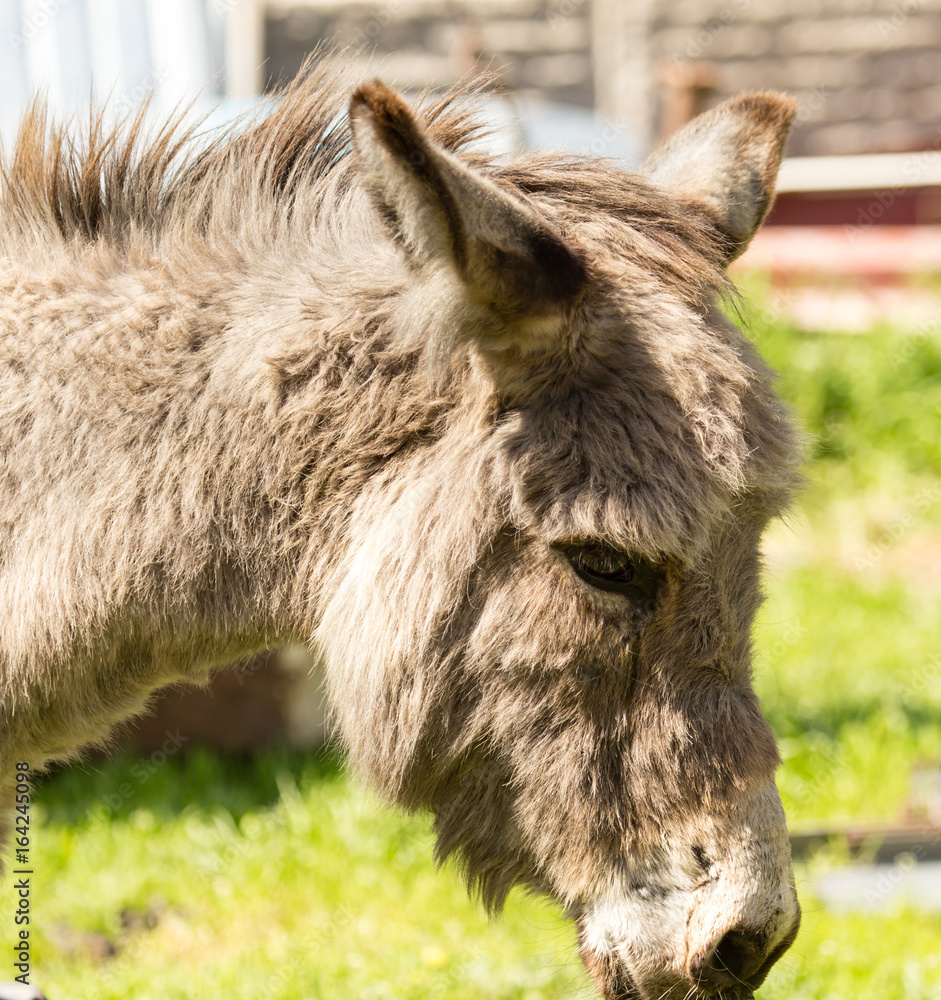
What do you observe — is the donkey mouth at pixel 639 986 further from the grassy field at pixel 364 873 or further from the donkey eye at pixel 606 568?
the donkey eye at pixel 606 568

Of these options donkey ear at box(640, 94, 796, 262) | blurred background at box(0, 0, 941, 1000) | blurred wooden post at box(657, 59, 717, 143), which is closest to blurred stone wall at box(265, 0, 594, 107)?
blurred background at box(0, 0, 941, 1000)

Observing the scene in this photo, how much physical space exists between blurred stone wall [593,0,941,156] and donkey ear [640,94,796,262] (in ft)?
27.5

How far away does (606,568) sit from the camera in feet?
7.04

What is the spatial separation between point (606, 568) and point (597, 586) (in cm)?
4

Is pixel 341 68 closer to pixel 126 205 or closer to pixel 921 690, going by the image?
pixel 126 205

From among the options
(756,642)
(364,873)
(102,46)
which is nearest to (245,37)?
(102,46)

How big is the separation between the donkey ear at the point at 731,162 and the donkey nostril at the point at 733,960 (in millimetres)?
1609

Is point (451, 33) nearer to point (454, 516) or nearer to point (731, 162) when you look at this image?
point (731, 162)

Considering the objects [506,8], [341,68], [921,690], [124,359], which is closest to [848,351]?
[921,690]

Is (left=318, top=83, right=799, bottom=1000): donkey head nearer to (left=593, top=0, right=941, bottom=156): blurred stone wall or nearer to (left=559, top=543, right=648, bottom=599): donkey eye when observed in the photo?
(left=559, top=543, right=648, bottom=599): donkey eye

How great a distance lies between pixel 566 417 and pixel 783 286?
8.75 m

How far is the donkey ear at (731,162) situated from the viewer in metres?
2.68

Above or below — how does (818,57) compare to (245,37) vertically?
below

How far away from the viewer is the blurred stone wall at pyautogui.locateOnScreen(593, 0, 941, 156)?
35.4 feet
